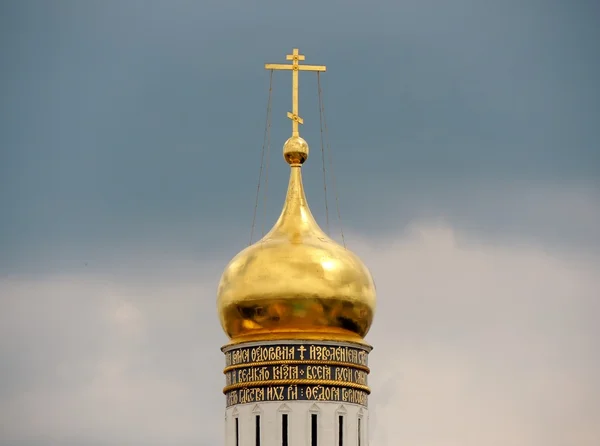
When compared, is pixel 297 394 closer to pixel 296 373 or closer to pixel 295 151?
pixel 296 373

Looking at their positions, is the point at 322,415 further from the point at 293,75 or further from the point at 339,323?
the point at 293,75

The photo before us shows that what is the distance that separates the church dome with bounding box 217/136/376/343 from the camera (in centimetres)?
8056

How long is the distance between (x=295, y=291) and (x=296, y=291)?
2 centimetres

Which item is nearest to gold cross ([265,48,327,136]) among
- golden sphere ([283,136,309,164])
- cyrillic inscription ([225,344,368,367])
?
golden sphere ([283,136,309,164])

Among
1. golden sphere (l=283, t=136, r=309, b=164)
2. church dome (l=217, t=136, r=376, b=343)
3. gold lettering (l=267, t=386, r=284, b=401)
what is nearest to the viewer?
gold lettering (l=267, t=386, r=284, b=401)

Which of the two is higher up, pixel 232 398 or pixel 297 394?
pixel 232 398

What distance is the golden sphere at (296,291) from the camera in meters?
80.6

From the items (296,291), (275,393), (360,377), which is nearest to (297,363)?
(275,393)

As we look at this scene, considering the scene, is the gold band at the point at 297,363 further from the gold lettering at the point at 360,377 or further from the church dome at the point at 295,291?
the church dome at the point at 295,291

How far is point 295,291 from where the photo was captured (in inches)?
3167

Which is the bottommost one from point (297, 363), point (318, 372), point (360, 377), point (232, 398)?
point (232, 398)

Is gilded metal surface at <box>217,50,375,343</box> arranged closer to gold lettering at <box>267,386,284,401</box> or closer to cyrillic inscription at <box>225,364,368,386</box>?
cyrillic inscription at <box>225,364,368,386</box>

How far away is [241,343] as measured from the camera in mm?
81125

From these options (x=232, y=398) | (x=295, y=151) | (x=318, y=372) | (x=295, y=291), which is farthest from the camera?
(x=295, y=151)
